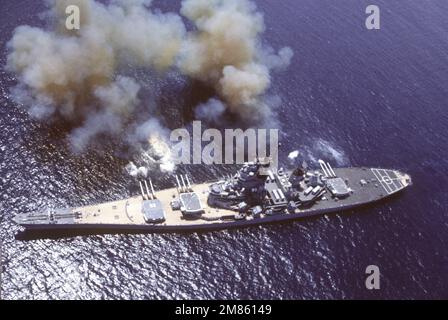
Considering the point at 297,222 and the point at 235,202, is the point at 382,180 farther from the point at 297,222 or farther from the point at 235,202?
the point at 235,202

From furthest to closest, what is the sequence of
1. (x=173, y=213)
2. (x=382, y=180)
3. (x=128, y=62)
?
(x=128, y=62), (x=382, y=180), (x=173, y=213)

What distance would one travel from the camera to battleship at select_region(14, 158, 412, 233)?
98625 mm

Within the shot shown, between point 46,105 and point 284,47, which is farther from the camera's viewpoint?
point 284,47

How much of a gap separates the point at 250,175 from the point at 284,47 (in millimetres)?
60646

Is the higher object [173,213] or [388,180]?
[388,180]

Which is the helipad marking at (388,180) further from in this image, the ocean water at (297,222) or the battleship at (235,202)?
the ocean water at (297,222)

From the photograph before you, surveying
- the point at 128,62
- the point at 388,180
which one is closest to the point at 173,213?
the point at 388,180

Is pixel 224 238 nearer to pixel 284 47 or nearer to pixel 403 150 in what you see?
pixel 403 150

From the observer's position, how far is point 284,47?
15250 cm

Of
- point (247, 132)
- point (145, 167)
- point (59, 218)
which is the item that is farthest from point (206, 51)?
point (59, 218)

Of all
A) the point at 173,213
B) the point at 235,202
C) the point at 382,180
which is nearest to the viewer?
the point at 173,213

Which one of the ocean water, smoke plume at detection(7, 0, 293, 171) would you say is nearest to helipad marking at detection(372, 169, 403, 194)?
the ocean water

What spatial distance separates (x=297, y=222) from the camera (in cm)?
10669

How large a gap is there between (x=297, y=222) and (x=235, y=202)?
12.6 metres
